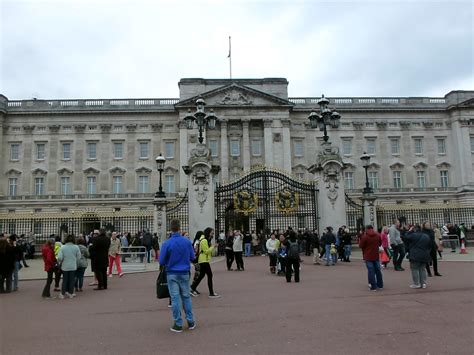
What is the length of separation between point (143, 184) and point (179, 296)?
50.2 metres

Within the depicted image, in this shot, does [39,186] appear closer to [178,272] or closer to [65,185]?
[65,185]

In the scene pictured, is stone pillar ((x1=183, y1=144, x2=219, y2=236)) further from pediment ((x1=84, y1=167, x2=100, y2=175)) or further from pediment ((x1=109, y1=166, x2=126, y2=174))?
pediment ((x1=84, y1=167, x2=100, y2=175))

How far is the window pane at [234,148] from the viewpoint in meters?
56.4

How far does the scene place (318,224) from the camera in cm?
2297

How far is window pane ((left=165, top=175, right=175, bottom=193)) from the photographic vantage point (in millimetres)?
55759

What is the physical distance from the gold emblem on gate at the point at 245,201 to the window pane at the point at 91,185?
37609mm

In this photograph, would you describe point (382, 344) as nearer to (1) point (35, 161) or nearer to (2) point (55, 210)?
(2) point (55, 210)

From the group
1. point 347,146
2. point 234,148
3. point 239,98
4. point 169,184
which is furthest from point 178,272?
point 347,146

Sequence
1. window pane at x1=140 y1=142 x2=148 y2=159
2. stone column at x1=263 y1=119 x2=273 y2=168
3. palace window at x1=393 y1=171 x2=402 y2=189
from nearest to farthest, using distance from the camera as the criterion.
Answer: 1. stone column at x1=263 y1=119 x2=273 y2=168
2. window pane at x1=140 y1=142 x2=148 y2=159
3. palace window at x1=393 y1=171 x2=402 y2=189

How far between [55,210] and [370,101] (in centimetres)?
4537

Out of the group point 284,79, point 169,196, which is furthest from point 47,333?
point 284,79

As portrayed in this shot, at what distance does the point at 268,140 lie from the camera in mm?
55562

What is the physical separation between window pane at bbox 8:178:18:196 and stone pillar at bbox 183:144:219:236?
42.9m

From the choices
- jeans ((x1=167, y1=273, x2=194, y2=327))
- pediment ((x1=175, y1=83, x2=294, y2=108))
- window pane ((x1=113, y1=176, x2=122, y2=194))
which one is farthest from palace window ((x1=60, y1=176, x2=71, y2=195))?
jeans ((x1=167, y1=273, x2=194, y2=327))
